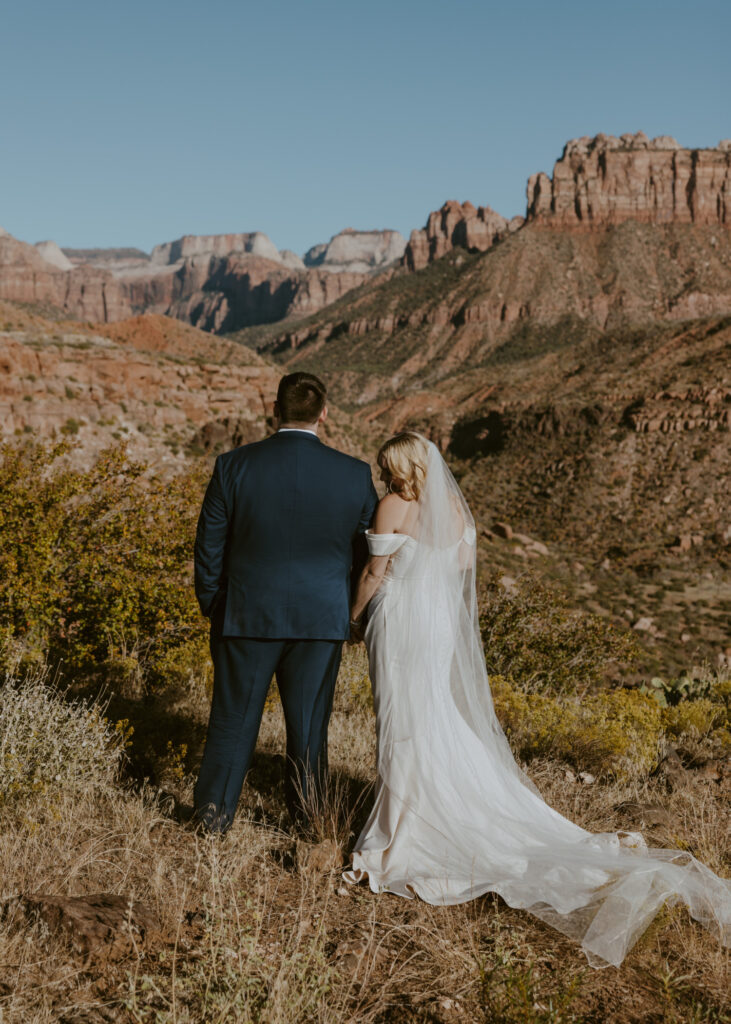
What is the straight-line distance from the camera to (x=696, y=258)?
88500 millimetres

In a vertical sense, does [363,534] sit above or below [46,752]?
above

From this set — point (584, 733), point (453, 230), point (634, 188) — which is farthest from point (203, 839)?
point (453, 230)

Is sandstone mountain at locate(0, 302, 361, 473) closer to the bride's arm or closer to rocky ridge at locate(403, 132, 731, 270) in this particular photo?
the bride's arm

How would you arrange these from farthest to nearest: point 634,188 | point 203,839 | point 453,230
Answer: point 453,230
point 634,188
point 203,839

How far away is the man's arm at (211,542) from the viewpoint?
285cm

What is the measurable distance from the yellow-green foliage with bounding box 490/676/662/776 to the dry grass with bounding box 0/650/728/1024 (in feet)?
3.99

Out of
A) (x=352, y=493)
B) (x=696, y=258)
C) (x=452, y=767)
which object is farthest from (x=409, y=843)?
(x=696, y=258)

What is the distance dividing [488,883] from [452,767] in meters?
0.46

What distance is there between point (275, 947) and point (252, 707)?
2.91 feet

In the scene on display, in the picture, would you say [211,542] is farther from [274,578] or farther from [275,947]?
[275,947]

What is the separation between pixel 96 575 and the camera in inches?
224

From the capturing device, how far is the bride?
2.62m

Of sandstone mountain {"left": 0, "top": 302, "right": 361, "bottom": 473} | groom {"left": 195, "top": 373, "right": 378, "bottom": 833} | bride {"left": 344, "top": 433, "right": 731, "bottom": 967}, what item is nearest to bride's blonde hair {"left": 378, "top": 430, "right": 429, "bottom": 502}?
bride {"left": 344, "top": 433, "right": 731, "bottom": 967}

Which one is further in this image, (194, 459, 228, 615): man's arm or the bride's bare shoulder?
the bride's bare shoulder
